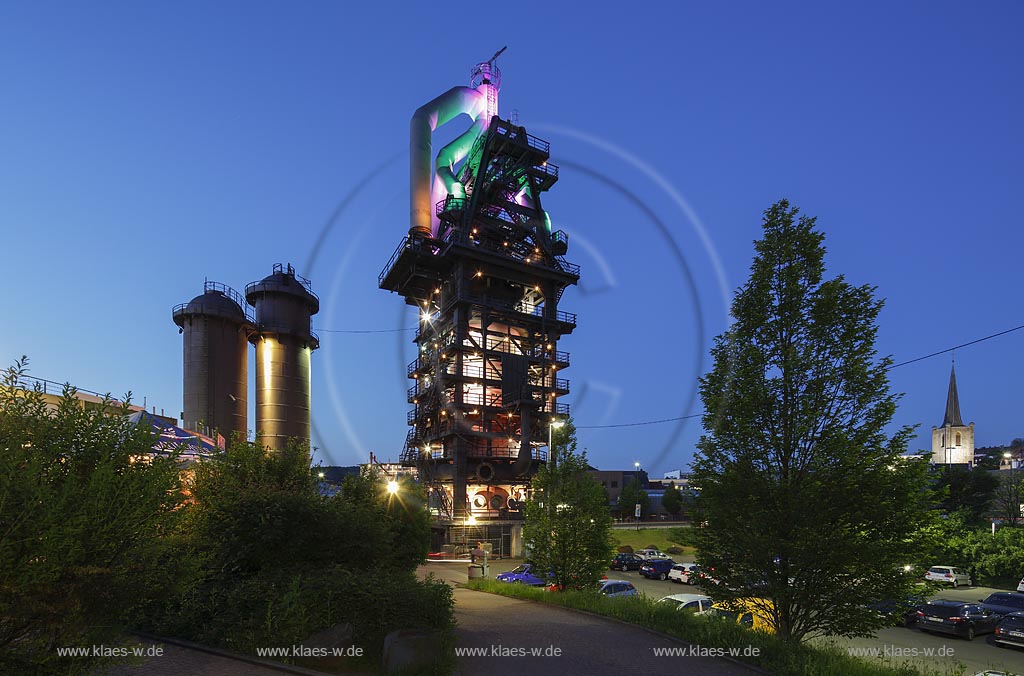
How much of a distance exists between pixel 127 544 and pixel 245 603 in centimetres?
858

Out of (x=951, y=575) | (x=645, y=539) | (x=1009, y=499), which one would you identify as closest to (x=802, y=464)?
(x=951, y=575)

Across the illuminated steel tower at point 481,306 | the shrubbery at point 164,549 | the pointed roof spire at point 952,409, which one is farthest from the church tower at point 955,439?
the shrubbery at point 164,549

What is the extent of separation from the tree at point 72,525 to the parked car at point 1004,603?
108ft

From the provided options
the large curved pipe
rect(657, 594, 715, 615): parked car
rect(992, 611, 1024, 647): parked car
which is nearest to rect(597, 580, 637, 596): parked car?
rect(657, 594, 715, 615): parked car

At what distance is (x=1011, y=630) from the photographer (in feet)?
70.6

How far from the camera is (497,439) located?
5641 centimetres

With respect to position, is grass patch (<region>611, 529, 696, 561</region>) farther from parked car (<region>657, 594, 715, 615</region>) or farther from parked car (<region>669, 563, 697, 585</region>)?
parked car (<region>657, 594, 715, 615</region>)

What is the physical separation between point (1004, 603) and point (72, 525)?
36.2 metres

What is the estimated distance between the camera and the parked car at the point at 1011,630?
21.3 m

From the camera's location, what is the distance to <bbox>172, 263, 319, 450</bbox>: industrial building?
48.1 m

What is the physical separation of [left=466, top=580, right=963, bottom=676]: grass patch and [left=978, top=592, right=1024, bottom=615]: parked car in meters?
11.9

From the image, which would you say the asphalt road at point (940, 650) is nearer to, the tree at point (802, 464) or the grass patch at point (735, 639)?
the grass patch at point (735, 639)

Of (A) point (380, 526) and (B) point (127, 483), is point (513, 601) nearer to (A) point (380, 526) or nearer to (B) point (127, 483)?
(A) point (380, 526)

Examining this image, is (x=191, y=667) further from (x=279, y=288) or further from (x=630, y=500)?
(x=630, y=500)
